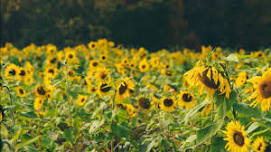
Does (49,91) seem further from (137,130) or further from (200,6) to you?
(200,6)

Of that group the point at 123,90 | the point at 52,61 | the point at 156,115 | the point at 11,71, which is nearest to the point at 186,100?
the point at 156,115

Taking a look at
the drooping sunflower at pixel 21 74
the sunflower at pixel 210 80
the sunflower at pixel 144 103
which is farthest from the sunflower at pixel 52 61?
the sunflower at pixel 210 80

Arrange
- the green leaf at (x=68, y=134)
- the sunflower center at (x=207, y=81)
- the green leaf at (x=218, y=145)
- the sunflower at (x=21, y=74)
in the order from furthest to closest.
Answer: the sunflower at (x=21, y=74) < the green leaf at (x=68, y=134) < the green leaf at (x=218, y=145) < the sunflower center at (x=207, y=81)

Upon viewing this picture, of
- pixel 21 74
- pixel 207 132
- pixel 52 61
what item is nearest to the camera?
pixel 207 132

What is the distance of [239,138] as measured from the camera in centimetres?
190

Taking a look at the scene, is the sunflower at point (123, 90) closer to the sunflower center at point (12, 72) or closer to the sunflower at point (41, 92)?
the sunflower at point (41, 92)

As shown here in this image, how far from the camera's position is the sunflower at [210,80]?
191 centimetres

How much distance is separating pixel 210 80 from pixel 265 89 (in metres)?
0.30

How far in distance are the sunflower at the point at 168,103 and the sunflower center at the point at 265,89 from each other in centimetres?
141

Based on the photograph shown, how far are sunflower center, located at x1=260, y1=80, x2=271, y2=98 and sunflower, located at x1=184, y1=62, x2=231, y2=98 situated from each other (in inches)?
7.2

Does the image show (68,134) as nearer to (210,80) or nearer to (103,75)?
(103,75)

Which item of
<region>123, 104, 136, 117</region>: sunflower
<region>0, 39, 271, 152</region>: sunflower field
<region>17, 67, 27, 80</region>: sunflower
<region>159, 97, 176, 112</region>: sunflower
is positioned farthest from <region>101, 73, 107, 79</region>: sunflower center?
<region>17, 67, 27, 80</region>: sunflower

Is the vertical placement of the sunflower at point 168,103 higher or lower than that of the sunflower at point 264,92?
lower

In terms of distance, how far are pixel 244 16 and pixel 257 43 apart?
1.26 meters
